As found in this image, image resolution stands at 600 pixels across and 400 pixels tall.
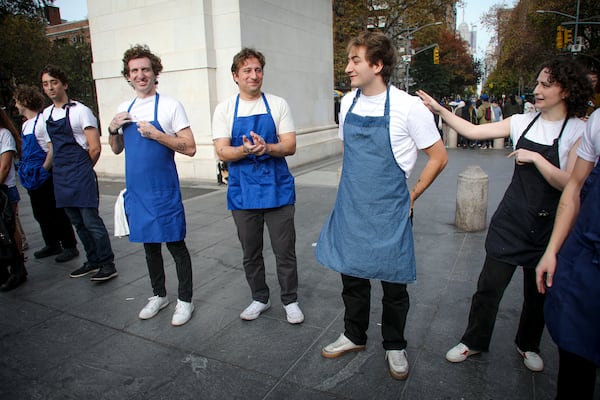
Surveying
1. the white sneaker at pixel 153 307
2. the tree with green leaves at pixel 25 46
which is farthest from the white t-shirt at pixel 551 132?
the tree with green leaves at pixel 25 46

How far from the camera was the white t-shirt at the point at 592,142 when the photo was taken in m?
1.81

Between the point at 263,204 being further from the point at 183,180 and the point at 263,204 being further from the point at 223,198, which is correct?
the point at 183,180

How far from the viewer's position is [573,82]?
95.0 inches

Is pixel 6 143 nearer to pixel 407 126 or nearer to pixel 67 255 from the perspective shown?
pixel 67 255

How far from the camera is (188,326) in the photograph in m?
3.47

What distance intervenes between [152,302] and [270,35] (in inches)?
330

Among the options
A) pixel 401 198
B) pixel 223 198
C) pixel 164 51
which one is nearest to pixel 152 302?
pixel 401 198

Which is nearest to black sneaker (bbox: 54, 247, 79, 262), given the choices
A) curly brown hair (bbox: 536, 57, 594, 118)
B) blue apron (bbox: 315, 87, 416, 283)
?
blue apron (bbox: 315, 87, 416, 283)

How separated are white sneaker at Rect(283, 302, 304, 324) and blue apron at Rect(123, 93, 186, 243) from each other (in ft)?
3.34

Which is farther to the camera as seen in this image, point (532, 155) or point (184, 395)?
point (184, 395)

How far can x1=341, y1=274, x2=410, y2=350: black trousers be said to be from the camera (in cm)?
273

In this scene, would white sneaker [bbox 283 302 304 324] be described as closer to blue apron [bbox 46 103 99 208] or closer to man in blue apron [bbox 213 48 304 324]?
man in blue apron [bbox 213 48 304 324]

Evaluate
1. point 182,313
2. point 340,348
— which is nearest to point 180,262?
point 182,313

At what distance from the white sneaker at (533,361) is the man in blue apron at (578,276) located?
0.99 meters
